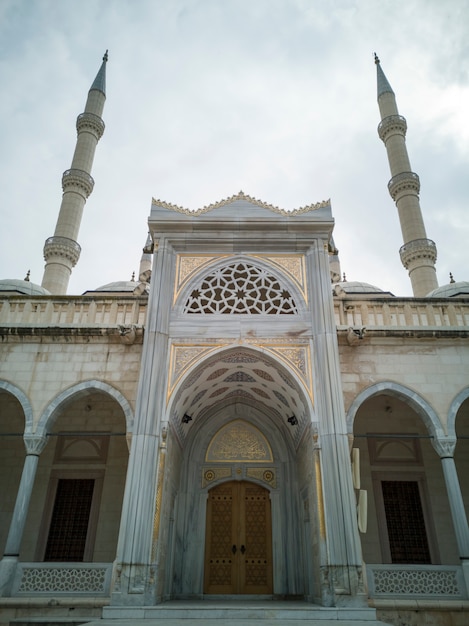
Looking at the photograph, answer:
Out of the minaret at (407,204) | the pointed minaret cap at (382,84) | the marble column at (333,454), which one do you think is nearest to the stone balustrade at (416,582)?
the marble column at (333,454)

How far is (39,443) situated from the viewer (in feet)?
29.6

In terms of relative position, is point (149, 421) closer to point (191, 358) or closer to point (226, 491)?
point (191, 358)

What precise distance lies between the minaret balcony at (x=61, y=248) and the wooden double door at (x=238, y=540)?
11292 mm

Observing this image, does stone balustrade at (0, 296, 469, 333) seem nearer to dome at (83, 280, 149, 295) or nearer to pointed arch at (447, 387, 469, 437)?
pointed arch at (447, 387, 469, 437)

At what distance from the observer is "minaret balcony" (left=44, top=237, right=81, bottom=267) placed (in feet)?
60.4

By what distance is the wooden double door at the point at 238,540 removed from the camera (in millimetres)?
10438

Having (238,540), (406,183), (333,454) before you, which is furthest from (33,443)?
(406,183)

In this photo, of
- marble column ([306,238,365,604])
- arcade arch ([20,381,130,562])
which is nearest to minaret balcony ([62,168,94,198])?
arcade arch ([20,381,130,562])

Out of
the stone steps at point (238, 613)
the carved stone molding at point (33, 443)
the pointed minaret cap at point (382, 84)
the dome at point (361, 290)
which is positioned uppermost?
the pointed minaret cap at point (382, 84)

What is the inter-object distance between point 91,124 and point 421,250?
14.7m

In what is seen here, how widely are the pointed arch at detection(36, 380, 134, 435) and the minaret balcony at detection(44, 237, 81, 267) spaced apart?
1039 centimetres

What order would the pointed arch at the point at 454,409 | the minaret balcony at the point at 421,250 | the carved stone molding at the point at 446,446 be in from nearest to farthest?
the carved stone molding at the point at 446,446
the pointed arch at the point at 454,409
the minaret balcony at the point at 421,250

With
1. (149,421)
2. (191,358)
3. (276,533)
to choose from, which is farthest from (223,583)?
(191,358)

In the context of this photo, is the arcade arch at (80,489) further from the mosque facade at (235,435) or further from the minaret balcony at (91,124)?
the minaret balcony at (91,124)
